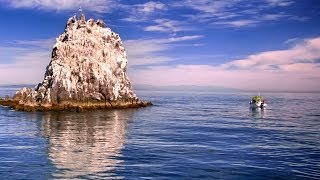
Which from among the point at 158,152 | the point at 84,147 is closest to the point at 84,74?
the point at 84,147

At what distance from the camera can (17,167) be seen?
4191cm

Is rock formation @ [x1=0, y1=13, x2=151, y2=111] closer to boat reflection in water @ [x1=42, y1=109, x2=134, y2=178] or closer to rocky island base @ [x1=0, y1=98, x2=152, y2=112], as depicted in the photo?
rocky island base @ [x1=0, y1=98, x2=152, y2=112]

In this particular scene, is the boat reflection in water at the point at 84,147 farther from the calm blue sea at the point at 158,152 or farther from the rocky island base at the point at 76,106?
the rocky island base at the point at 76,106

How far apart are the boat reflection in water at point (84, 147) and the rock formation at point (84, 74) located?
1644 inches

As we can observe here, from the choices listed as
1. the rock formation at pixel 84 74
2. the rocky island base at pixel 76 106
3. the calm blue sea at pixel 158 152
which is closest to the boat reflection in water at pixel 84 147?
the calm blue sea at pixel 158 152

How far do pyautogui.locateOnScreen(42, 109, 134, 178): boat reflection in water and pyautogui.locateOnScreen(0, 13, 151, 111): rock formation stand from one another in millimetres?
41749

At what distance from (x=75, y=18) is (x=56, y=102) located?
131 feet

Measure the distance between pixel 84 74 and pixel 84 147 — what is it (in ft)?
277

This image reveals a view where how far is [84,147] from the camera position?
55.2m

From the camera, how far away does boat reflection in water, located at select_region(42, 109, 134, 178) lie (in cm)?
4056

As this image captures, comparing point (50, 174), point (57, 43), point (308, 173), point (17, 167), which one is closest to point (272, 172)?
point (308, 173)

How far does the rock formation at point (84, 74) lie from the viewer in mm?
128750

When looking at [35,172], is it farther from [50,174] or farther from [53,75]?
[53,75]

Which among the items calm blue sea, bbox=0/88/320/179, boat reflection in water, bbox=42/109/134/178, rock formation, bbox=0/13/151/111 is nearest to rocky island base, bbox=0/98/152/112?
rock formation, bbox=0/13/151/111
